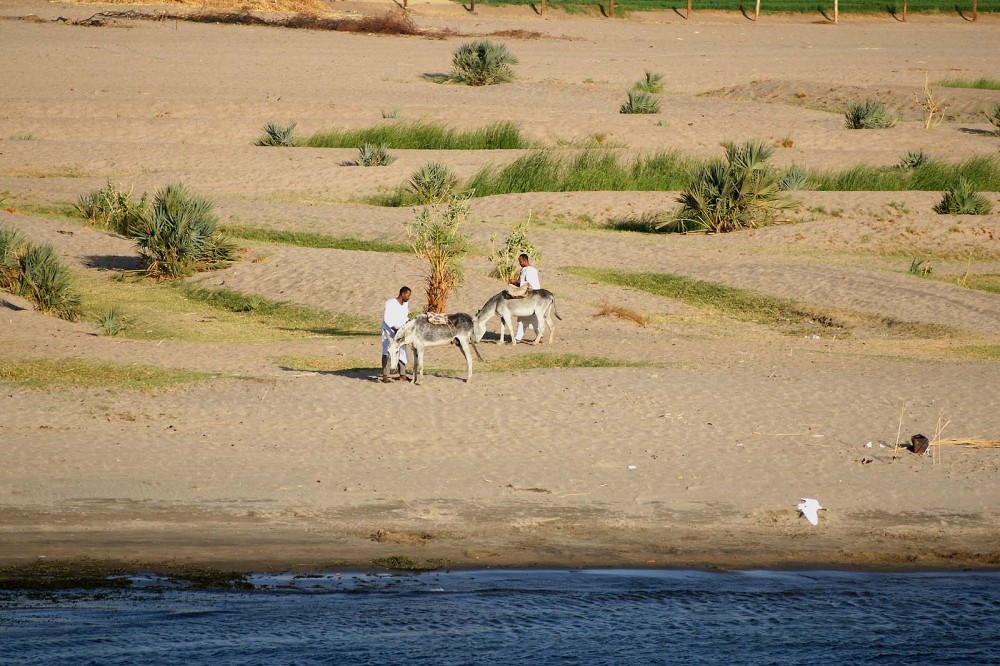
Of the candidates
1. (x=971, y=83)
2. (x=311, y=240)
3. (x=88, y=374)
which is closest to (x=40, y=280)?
(x=88, y=374)

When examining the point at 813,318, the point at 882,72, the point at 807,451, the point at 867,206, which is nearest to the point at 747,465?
the point at 807,451

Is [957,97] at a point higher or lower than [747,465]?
higher

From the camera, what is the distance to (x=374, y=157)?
102 ft

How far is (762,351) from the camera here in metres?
17.5

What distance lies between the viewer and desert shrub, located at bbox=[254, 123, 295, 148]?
3372 cm

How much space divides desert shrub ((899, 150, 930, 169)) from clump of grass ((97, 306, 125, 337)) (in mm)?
20283

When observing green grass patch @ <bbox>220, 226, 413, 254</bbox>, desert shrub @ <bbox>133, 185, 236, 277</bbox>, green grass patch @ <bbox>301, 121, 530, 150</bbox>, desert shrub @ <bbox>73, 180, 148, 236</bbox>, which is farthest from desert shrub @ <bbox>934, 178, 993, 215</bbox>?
desert shrub @ <bbox>73, 180, 148, 236</bbox>

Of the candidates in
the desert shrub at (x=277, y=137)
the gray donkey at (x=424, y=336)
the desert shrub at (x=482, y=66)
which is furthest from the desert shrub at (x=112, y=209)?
the desert shrub at (x=482, y=66)

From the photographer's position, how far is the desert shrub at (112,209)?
82.2 feet

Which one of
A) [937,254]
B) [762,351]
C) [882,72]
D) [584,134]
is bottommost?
[762,351]

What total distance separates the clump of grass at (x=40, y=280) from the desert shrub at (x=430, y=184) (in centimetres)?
950

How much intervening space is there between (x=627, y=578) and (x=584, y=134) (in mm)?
26006

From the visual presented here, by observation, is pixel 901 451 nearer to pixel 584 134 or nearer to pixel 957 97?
pixel 584 134

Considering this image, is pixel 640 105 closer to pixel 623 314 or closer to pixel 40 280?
pixel 623 314
